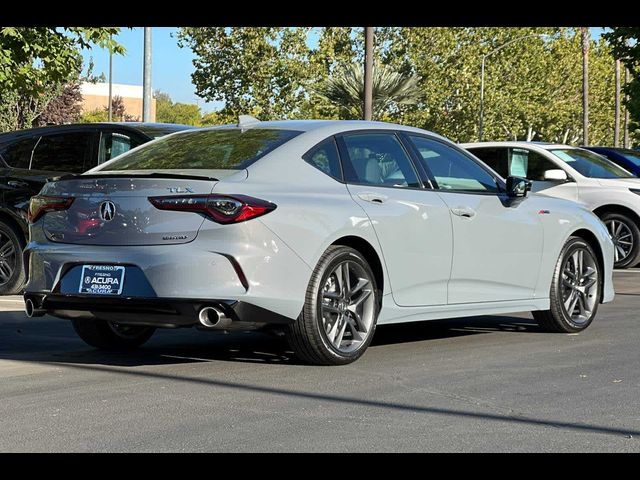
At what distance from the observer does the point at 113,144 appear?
1237cm

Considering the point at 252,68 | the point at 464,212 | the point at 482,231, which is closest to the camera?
the point at 464,212

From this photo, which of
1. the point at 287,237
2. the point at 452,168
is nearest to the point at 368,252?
the point at 287,237

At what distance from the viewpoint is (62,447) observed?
543cm

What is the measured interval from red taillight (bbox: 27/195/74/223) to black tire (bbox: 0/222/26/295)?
447 cm

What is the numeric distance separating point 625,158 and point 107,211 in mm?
13828

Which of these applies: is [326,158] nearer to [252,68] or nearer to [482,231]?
[482,231]

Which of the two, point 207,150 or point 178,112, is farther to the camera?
point 178,112

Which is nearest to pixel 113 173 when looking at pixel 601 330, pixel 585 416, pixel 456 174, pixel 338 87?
pixel 456 174

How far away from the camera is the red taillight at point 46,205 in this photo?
25.4 ft

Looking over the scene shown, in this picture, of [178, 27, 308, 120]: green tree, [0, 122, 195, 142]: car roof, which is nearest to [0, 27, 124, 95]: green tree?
Answer: [0, 122, 195, 142]: car roof

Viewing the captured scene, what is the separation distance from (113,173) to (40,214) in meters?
0.57

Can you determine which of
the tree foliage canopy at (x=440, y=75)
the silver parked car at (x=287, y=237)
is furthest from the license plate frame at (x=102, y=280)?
the tree foliage canopy at (x=440, y=75)

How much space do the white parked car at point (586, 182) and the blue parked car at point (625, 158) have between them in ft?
6.89

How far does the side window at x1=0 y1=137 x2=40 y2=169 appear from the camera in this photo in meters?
12.6
